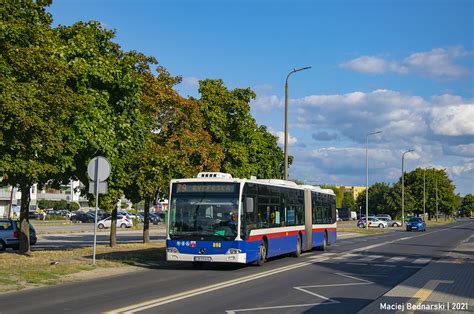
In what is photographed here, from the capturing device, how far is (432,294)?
12.2m

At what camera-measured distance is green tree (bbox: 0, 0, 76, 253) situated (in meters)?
15.4

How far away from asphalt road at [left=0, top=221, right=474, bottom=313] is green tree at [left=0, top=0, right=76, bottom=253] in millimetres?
4274

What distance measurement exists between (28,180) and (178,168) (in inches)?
296

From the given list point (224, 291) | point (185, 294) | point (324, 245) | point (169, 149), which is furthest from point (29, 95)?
point (324, 245)

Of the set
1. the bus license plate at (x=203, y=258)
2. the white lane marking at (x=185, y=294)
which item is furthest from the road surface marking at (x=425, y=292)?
the bus license plate at (x=203, y=258)

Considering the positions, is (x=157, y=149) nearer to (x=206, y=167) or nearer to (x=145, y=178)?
(x=145, y=178)

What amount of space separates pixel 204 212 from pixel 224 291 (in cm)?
510

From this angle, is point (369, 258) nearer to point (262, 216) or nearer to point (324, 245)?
point (324, 245)

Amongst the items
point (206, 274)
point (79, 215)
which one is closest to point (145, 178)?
point (206, 274)

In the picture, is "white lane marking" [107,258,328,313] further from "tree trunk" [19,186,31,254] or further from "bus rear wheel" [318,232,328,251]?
"bus rear wheel" [318,232,328,251]

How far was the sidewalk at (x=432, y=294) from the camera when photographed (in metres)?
10.3

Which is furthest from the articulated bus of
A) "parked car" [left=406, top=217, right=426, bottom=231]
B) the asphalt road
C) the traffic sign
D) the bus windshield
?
"parked car" [left=406, top=217, right=426, bottom=231]

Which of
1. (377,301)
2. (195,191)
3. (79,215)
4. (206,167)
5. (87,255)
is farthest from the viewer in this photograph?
(79,215)

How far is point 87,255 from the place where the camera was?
841 inches
